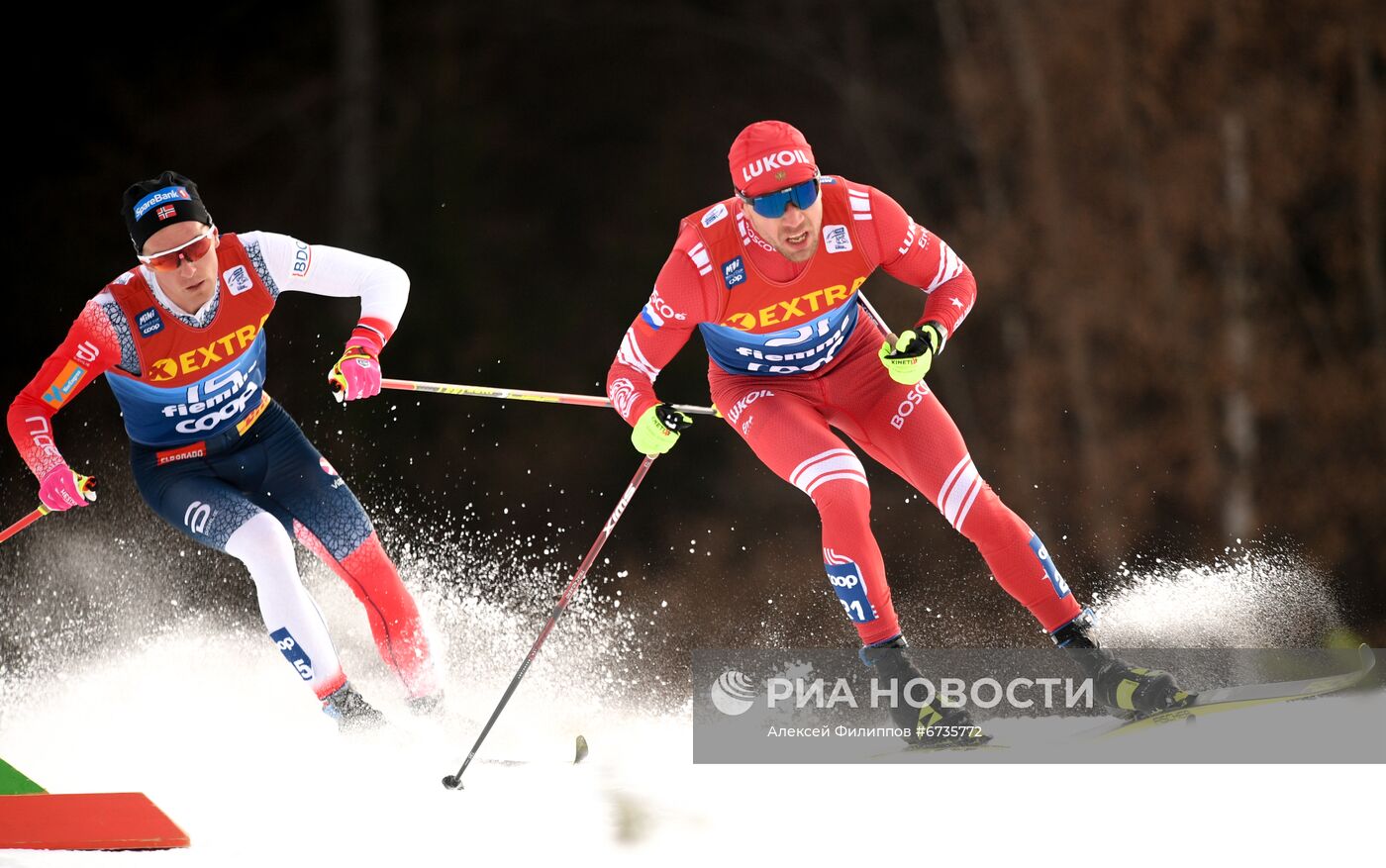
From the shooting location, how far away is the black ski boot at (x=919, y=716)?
3178mm

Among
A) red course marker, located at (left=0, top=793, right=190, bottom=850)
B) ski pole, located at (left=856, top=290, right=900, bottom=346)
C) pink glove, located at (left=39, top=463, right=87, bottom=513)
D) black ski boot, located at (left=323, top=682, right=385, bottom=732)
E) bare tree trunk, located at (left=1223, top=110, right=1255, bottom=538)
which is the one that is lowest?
bare tree trunk, located at (left=1223, top=110, right=1255, bottom=538)

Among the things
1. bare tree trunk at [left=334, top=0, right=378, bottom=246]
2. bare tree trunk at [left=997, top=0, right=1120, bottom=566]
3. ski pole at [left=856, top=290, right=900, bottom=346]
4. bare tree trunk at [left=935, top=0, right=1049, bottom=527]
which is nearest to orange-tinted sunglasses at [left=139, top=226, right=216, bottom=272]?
ski pole at [left=856, top=290, right=900, bottom=346]

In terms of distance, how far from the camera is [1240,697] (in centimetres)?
326

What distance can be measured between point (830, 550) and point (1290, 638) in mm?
2316

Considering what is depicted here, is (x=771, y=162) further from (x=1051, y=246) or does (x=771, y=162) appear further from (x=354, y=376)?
(x=1051, y=246)

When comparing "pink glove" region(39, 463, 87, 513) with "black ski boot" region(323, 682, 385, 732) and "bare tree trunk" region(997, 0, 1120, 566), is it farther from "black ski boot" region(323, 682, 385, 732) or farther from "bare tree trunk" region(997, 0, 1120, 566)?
"bare tree trunk" region(997, 0, 1120, 566)

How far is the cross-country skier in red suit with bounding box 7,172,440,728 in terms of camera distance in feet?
11.4

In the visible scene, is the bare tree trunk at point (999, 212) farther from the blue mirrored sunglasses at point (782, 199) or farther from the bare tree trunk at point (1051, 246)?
the blue mirrored sunglasses at point (782, 199)

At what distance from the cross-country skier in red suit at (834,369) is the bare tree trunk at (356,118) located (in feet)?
17.8

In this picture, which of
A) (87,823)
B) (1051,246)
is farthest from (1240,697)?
(1051,246)

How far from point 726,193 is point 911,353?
6.09 m

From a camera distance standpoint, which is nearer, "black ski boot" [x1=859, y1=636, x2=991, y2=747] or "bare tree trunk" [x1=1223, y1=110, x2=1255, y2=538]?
"black ski boot" [x1=859, y1=636, x2=991, y2=747]

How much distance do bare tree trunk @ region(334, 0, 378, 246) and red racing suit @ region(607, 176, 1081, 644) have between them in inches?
213

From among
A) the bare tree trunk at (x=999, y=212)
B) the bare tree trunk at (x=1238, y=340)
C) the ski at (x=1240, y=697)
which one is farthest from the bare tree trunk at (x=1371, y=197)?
the ski at (x=1240, y=697)
